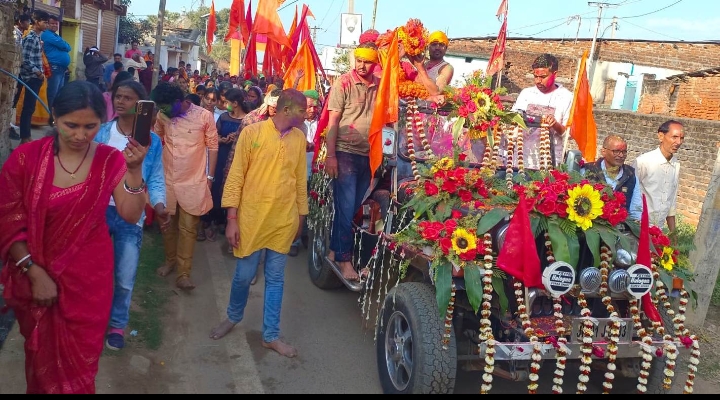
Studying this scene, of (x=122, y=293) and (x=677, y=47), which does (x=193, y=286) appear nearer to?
(x=122, y=293)

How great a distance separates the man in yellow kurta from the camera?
448 cm

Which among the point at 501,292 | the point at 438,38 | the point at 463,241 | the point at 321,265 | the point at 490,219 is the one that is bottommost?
the point at 321,265

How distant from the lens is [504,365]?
12.9ft

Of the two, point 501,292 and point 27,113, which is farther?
point 27,113

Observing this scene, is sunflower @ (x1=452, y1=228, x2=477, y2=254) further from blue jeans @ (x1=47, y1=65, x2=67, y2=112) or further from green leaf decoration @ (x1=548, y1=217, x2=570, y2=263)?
blue jeans @ (x1=47, y1=65, x2=67, y2=112)

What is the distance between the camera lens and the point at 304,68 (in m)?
10.1

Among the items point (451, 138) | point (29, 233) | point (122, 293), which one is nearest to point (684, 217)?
point (451, 138)

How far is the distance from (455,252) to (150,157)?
1982 mm

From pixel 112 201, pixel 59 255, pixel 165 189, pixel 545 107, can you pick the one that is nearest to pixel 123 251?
pixel 112 201

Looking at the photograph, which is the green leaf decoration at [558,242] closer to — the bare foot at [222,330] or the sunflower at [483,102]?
the sunflower at [483,102]

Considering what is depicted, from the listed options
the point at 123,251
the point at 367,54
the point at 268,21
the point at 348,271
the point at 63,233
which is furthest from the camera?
the point at 268,21

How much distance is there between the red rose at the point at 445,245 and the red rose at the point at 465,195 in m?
0.60

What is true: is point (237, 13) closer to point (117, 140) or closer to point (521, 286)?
point (117, 140)

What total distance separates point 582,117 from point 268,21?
7840mm
